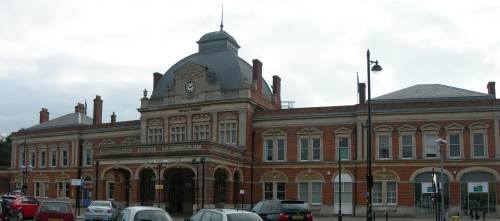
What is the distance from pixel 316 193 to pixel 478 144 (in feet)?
44.4

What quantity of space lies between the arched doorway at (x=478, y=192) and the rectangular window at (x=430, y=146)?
3.02 meters

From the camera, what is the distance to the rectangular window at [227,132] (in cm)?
5353

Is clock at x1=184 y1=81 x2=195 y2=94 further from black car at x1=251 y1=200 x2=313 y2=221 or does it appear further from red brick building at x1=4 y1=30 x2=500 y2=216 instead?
black car at x1=251 y1=200 x2=313 y2=221

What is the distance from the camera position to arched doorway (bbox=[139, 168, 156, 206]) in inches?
2028

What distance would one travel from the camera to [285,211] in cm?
2750

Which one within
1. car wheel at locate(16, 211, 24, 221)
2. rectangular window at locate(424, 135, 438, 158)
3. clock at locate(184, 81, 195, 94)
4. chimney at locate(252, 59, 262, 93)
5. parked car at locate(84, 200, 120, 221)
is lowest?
car wheel at locate(16, 211, 24, 221)

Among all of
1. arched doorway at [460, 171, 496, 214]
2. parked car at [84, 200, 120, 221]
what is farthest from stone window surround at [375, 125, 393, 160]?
parked car at [84, 200, 120, 221]

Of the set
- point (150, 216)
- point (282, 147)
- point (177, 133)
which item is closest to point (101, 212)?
point (150, 216)

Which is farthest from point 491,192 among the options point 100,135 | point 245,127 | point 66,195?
point 66,195

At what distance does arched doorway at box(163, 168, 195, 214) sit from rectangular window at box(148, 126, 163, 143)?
5.48m

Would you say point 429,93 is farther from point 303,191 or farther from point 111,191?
point 111,191

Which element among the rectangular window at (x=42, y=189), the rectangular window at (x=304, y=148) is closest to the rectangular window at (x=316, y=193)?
the rectangular window at (x=304, y=148)

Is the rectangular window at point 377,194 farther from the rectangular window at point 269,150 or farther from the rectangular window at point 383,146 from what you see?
the rectangular window at point 269,150

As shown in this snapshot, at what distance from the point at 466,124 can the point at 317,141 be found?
1209 cm
